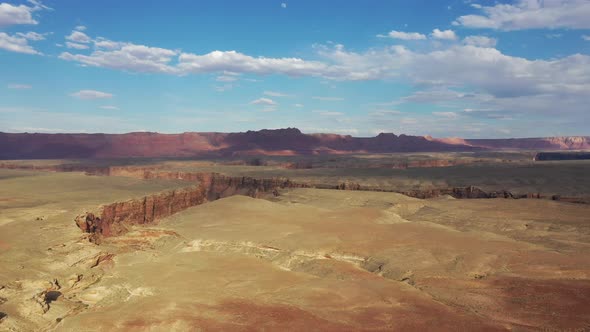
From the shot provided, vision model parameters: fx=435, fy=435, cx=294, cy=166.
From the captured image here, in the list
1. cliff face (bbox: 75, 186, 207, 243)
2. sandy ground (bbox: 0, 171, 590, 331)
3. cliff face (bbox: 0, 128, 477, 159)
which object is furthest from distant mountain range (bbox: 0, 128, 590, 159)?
sandy ground (bbox: 0, 171, 590, 331)

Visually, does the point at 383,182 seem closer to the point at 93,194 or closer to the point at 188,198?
the point at 188,198

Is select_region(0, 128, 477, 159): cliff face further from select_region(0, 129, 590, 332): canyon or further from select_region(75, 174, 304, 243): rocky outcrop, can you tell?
select_region(0, 129, 590, 332): canyon

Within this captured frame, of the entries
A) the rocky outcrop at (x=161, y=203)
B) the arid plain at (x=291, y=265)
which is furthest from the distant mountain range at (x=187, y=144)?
the arid plain at (x=291, y=265)

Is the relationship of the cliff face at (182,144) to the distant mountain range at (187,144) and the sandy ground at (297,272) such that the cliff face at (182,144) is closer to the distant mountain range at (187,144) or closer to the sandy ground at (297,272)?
the distant mountain range at (187,144)

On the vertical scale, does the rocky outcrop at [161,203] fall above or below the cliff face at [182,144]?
below

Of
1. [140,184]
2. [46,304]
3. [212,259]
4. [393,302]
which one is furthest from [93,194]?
[393,302]

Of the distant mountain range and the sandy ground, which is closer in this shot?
the sandy ground

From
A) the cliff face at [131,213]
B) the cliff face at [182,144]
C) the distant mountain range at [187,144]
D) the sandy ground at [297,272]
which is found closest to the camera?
the sandy ground at [297,272]
